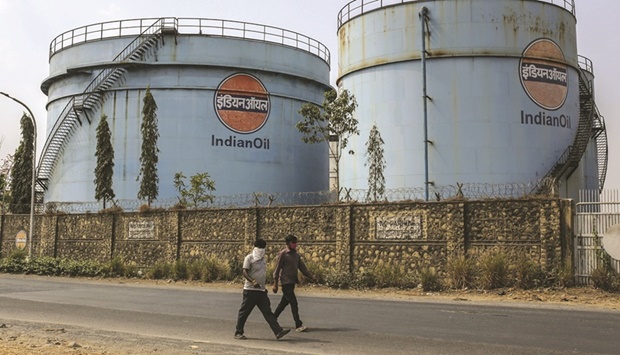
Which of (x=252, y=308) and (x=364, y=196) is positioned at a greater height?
(x=364, y=196)

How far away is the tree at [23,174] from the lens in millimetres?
40219

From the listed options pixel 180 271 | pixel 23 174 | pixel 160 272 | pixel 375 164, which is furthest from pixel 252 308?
pixel 23 174

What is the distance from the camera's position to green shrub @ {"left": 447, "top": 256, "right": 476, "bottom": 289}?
62.3 ft

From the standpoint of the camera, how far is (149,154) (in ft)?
112

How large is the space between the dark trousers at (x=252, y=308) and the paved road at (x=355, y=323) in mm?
253

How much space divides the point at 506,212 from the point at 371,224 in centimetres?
458

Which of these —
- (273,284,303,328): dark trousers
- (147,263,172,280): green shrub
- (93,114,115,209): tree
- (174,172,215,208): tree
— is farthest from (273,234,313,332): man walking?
(93,114,115,209): tree

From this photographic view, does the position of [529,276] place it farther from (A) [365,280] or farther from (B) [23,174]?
(B) [23,174]

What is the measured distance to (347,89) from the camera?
30.8 metres

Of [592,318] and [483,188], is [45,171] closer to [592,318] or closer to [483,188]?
[483,188]

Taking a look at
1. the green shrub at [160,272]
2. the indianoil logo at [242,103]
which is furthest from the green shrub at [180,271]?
the indianoil logo at [242,103]

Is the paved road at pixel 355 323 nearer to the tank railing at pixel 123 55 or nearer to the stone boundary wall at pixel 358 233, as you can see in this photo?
the stone boundary wall at pixel 358 233

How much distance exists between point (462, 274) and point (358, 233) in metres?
4.29

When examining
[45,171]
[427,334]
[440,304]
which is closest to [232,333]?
[427,334]
